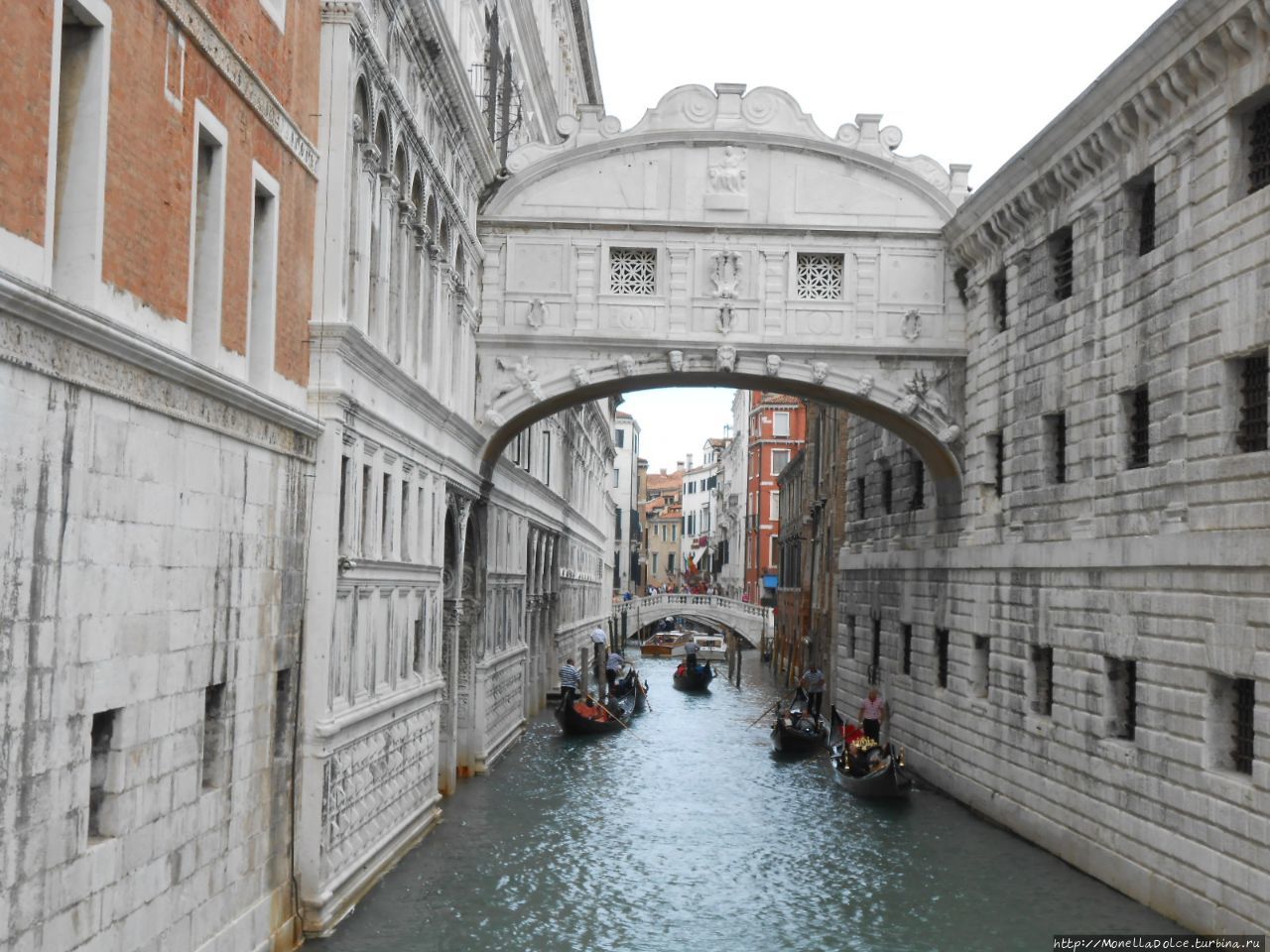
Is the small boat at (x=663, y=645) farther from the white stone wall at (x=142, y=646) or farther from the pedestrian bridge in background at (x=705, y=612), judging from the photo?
the white stone wall at (x=142, y=646)

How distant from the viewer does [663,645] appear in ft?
190

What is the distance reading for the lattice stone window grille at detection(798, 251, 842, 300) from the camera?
1911 centimetres

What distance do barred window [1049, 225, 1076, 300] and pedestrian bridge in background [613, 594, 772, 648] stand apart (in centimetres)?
3692

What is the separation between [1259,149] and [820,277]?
7609mm

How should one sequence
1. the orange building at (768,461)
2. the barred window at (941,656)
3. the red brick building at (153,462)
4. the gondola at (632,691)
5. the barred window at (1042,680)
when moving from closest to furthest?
the red brick building at (153,462) < the barred window at (1042,680) < the barred window at (941,656) < the gondola at (632,691) < the orange building at (768,461)

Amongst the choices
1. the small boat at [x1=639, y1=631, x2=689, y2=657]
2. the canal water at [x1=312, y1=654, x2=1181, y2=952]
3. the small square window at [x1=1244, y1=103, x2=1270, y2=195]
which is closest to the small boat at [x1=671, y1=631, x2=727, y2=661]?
the small boat at [x1=639, y1=631, x2=689, y2=657]

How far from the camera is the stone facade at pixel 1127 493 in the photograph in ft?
38.8

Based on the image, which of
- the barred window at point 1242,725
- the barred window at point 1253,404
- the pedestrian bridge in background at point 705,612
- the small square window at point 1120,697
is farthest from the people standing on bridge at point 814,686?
the pedestrian bridge in background at point 705,612

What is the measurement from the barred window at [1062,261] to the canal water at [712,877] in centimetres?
596

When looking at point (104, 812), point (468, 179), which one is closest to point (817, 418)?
point (468, 179)

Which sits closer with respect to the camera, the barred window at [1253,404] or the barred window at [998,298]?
the barred window at [1253,404]

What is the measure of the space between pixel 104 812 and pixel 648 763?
52.4 ft

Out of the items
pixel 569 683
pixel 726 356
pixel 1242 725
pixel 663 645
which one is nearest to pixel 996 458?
pixel 726 356

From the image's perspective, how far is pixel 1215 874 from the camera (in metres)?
11.8
